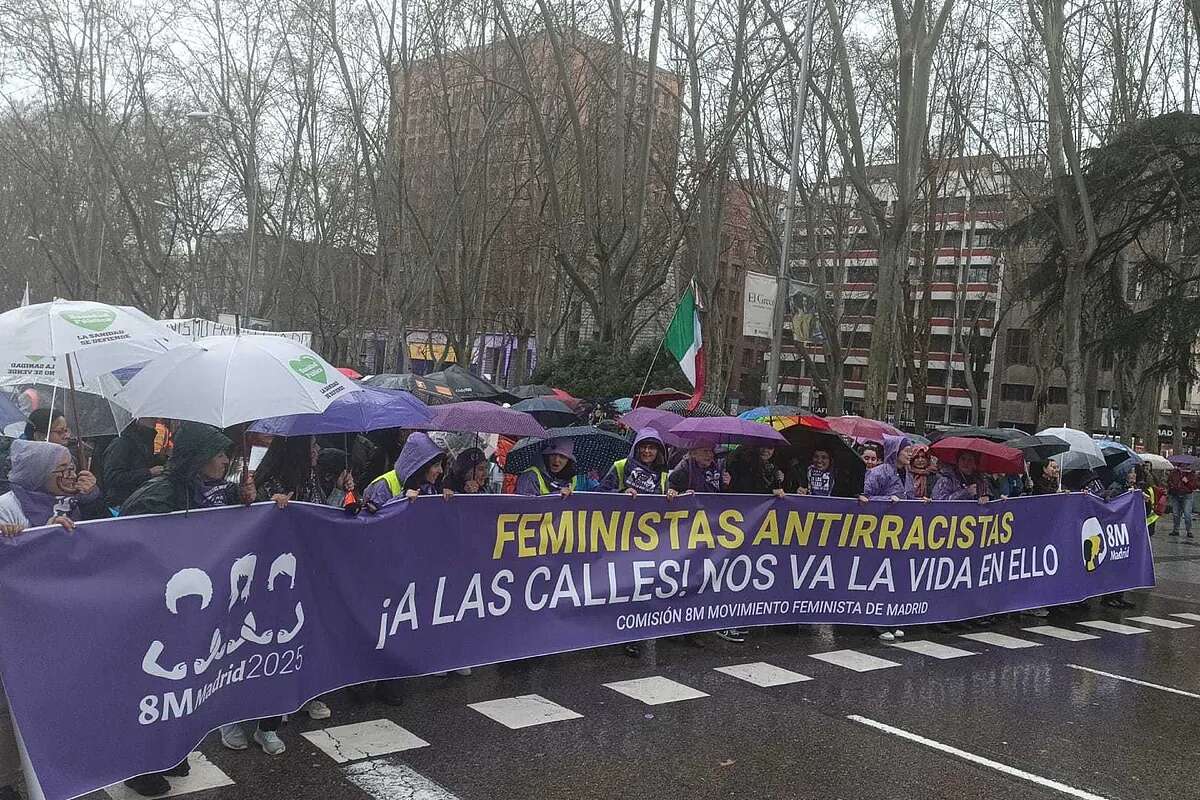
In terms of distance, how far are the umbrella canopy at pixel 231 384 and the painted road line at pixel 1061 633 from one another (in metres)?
7.49

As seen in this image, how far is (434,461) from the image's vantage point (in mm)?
7277

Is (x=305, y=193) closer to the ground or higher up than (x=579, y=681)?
higher up

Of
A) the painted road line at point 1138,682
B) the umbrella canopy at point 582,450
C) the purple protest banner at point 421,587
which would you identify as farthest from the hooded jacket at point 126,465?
the painted road line at point 1138,682

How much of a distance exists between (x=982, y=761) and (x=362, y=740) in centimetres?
353

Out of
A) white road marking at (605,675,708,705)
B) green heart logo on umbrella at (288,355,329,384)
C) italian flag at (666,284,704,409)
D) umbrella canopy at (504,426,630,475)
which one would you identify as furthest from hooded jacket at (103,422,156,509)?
italian flag at (666,284,704,409)

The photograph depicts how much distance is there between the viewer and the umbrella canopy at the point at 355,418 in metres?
7.05

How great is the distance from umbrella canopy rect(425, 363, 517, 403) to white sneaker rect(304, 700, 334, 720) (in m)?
9.40

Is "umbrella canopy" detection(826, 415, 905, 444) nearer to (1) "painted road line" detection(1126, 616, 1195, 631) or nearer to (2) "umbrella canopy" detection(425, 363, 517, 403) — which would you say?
(1) "painted road line" detection(1126, 616, 1195, 631)

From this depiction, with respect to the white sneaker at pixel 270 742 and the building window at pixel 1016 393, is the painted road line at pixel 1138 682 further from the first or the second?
the building window at pixel 1016 393

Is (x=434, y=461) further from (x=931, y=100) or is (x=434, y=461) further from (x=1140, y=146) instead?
(x=931, y=100)

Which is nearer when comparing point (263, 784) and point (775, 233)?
point (263, 784)

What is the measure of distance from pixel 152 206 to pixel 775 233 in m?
19.5

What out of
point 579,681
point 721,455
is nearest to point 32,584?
point 579,681

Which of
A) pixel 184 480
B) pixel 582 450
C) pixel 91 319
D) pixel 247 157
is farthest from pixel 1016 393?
pixel 184 480
